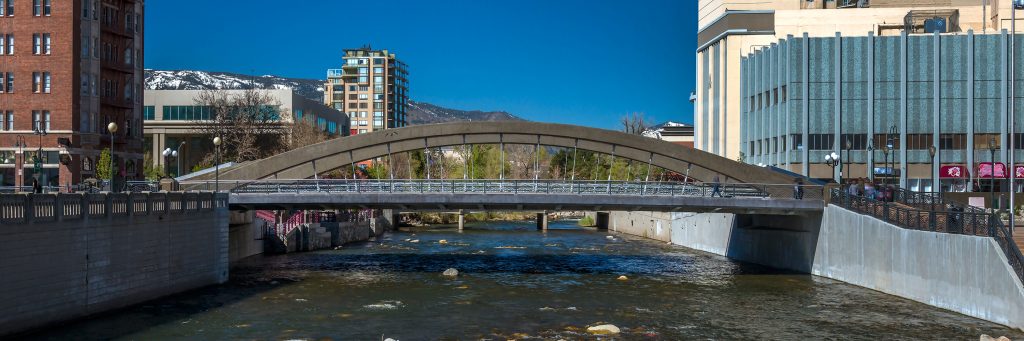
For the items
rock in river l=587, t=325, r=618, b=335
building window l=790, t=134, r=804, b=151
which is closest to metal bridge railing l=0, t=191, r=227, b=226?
rock in river l=587, t=325, r=618, b=335

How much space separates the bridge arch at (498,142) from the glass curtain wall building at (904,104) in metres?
31.2

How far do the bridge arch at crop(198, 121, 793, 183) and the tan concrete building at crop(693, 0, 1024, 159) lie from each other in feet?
138

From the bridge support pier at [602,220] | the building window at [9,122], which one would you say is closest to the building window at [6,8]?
the building window at [9,122]

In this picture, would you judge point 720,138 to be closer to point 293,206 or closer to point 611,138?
point 611,138

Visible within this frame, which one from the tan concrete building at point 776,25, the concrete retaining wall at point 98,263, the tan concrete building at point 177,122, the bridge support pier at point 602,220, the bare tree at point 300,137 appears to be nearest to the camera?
the concrete retaining wall at point 98,263

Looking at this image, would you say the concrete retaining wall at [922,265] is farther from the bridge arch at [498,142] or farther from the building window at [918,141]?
the building window at [918,141]

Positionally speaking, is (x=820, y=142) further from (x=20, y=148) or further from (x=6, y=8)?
(x=6, y=8)

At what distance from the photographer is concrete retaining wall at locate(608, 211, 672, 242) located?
80812 mm

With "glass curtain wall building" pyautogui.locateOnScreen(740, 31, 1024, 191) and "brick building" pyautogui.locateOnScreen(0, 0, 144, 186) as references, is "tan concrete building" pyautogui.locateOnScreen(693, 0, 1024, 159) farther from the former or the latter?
"brick building" pyautogui.locateOnScreen(0, 0, 144, 186)

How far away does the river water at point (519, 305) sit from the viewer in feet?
108

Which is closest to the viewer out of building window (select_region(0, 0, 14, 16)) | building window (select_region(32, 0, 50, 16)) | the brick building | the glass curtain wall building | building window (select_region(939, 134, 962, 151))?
building window (select_region(0, 0, 14, 16))

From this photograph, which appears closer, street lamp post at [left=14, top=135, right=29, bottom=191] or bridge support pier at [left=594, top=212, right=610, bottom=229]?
street lamp post at [left=14, top=135, right=29, bottom=191]

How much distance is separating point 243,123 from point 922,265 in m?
79.9

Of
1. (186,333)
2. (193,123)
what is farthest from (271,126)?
(186,333)
